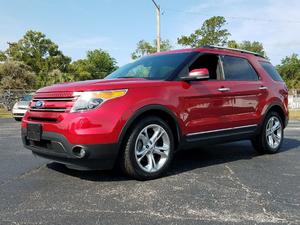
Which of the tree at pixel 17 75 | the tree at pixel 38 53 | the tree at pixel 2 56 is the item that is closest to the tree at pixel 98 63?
the tree at pixel 38 53

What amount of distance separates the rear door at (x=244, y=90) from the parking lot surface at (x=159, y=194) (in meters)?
0.72

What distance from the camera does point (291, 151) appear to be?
7.04 m

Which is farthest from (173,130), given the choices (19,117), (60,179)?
A: (19,117)

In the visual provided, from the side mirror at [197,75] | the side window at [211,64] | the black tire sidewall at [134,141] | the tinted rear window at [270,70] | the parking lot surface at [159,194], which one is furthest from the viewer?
the tinted rear window at [270,70]

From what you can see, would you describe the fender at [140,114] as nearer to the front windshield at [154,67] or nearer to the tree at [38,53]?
the front windshield at [154,67]

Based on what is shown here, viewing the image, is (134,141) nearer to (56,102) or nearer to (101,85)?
(101,85)

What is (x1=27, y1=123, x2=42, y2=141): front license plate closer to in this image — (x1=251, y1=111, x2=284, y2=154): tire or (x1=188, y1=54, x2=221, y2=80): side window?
(x1=188, y1=54, x2=221, y2=80): side window

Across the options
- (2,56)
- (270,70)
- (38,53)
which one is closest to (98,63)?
(38,53)

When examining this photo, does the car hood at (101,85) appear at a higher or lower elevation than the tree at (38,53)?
lower

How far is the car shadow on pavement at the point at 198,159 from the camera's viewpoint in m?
4.83

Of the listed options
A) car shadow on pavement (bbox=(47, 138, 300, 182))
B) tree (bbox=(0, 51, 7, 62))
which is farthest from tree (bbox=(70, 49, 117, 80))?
car shadow on pavement (bbox=(47, 138, 300, 182))

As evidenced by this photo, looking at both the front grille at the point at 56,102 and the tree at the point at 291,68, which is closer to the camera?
the front grille at the point at 56,102

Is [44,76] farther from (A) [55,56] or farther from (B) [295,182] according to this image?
(B) [295,182]

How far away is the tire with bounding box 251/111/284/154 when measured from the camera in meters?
6.52
